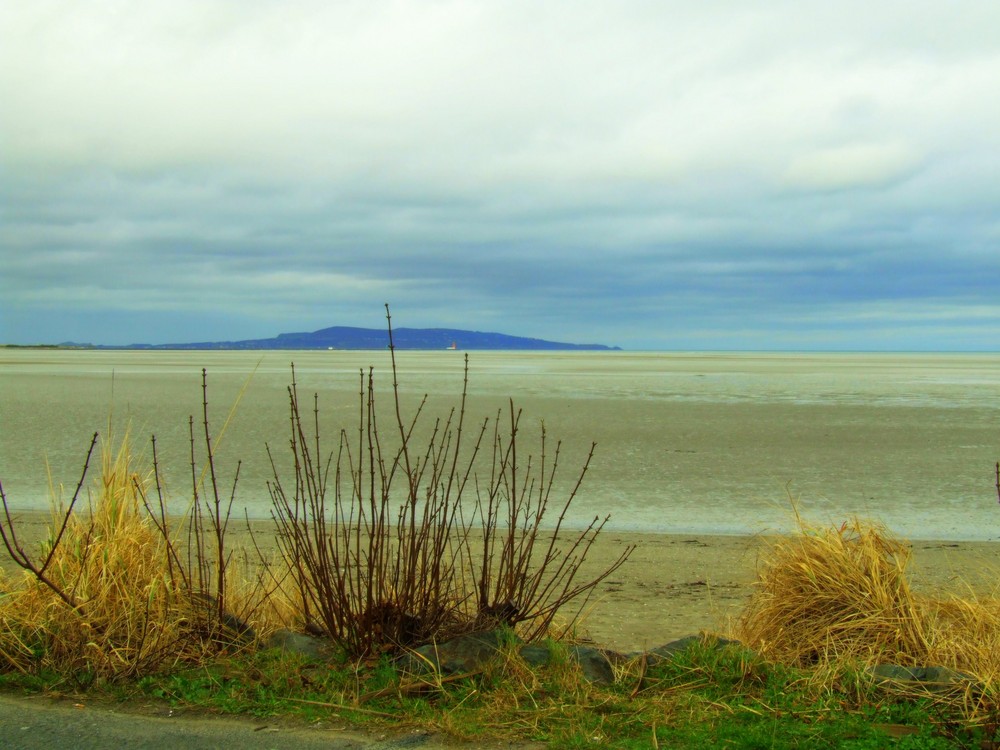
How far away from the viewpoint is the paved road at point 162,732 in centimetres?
468

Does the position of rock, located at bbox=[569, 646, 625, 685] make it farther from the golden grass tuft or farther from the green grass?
the golden grass tuft

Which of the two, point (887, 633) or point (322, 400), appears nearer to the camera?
point (887, 633)

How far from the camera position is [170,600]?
19.5 feet

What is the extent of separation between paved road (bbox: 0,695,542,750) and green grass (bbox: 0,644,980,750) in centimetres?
11

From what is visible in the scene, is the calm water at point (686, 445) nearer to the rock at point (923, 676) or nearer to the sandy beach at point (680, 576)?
the sandy beach at point (680, 576)

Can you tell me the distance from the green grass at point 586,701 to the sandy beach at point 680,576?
0.92 m

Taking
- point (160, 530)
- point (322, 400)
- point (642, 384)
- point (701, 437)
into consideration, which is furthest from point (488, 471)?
point (642, 384)

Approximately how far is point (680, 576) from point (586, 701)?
13.4ft

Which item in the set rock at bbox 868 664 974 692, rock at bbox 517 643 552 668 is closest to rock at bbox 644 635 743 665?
rock at bbox 517 643 552 668

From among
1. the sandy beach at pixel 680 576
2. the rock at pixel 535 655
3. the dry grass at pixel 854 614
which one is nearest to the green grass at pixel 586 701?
the rock at pixel 535 655

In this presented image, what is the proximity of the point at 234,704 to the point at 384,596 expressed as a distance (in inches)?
42.3

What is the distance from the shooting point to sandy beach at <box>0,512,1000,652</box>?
7163 millimetres

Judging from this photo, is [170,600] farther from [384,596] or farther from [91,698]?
[384,596]

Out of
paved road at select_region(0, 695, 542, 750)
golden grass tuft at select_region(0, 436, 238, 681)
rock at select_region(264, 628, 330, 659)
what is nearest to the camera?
paved road at select_region(0, 695, 542, 750)
